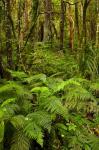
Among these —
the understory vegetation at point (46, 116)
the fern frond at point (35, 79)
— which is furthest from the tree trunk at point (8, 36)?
the fern frond at point (35, 79)

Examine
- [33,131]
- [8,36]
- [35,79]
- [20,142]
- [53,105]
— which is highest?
[8,36]

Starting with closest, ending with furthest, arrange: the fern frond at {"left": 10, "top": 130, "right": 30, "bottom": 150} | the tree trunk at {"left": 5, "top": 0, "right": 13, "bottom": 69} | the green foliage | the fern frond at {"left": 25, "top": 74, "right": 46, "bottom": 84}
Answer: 1. the fern frond at {"left": 10, "top": 130, "right": 30, "bottom": 150}
2. the green foliage
3. the fern frond at {"left": 25, "top": 74, "right": 46, "bottom": 84}
4. the tree trunk at {"left": 5, "top": 0, "right": 13, "bottom": 69}

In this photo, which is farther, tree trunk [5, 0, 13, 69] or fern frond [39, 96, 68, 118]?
tree trunk [5, 0, 13, 69]

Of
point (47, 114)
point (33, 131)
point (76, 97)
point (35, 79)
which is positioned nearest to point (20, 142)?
point (33, 131)

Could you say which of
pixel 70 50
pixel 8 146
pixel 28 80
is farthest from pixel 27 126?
pixel 70 50

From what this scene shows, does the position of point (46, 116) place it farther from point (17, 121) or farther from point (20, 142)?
point (20, 142)

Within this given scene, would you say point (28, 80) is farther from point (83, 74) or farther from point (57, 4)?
point (57, 4)

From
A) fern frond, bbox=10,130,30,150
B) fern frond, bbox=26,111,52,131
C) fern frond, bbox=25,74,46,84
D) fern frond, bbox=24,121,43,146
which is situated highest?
fern frond, bbox=25,74,46,84

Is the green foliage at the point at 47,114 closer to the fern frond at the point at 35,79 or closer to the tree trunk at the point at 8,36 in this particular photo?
the fern frond at the point at 35,79

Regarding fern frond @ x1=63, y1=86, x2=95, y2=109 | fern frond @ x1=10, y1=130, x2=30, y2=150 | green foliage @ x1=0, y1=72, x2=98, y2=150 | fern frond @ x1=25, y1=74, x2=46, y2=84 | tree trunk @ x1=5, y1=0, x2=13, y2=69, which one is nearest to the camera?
fern frond @ x1=10, y1=130, x2=30, y2=150

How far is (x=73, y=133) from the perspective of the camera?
5.10 m

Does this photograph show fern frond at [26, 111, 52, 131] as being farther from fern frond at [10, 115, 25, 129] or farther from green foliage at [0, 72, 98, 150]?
fern frond at [10, 115, 25, 129]

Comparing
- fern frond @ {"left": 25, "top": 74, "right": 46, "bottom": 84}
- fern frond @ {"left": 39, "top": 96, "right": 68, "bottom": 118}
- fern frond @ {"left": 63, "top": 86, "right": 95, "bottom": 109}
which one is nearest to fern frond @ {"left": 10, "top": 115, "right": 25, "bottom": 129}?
fern frond @ {"left": 39, "top": 96, "right": 68, "bottom": 118}

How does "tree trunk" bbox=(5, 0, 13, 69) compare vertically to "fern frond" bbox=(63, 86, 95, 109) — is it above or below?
above
